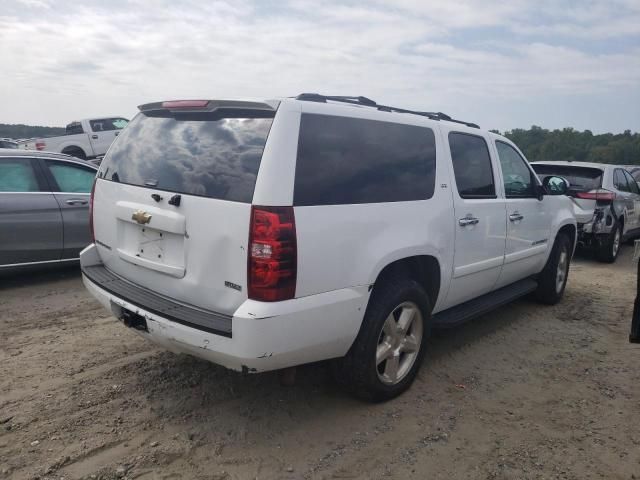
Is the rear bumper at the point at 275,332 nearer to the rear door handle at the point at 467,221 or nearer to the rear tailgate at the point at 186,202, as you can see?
the rear tailgate at the point at 186,202

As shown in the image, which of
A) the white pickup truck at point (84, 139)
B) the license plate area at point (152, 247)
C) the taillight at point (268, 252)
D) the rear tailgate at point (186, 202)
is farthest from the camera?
the white pickup truck at point (84, 139)

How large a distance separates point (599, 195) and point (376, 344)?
22.7 ft

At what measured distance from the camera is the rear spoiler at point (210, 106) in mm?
2775

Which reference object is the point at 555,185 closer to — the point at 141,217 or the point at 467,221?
the point at 467,221

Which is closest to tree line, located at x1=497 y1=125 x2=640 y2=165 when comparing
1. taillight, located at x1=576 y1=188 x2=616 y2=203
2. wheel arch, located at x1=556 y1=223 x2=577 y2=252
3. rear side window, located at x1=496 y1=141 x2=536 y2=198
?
taillight, located at x1=576 y1=188 x2=616 y2=203

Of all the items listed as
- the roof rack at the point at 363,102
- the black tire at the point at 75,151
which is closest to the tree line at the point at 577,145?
the black tire at the point at 75,151

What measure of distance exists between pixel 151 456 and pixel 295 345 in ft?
3.19

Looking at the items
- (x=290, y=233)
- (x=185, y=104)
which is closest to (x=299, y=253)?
(x=290, y=233)

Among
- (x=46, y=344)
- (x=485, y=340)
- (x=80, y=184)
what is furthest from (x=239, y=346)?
(x=80, y=184)

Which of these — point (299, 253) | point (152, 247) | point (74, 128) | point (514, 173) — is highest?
point (74, 128)

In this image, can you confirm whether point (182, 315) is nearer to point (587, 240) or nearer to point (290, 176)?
point (290, 176)

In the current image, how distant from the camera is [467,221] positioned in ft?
12.8

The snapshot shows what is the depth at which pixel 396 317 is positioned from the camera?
11.3 ft

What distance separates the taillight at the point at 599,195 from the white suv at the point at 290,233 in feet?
17.7
